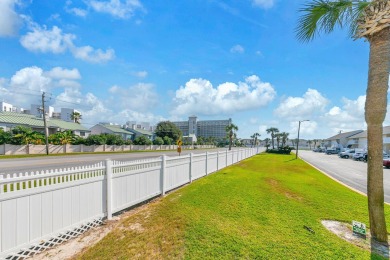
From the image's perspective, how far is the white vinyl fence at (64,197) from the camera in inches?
142

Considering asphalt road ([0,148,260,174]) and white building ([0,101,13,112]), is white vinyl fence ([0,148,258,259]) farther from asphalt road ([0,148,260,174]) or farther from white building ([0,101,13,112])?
white building ([0,101,13,112])

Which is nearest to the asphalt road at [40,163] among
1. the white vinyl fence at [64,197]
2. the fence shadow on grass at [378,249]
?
the white vinyl fence at [64,197]

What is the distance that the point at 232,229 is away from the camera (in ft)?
16.9

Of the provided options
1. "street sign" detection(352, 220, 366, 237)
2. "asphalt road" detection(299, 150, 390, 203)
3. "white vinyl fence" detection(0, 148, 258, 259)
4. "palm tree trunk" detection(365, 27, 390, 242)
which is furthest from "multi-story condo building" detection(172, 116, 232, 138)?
"palm tree trunk" detection(365, 27, 390, 242)

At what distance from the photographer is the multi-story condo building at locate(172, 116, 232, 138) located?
15500 cm

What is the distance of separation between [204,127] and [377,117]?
15907 centimetres

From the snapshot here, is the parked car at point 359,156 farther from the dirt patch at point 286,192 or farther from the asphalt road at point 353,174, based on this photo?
the dirt patch at point 286,192

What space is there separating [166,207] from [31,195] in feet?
11.8

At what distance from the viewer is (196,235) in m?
4.76

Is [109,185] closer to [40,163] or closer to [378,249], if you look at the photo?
[378,249]

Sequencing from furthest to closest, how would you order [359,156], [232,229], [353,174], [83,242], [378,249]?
[359,156]
[353,174]
[232,229]
[83,242]
[378,249]

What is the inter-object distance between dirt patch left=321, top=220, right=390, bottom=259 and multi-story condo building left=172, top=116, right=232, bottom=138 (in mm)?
148638

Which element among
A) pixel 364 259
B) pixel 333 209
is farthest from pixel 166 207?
pixel 333 209

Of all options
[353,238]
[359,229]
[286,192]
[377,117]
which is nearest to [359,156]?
[286,192]
